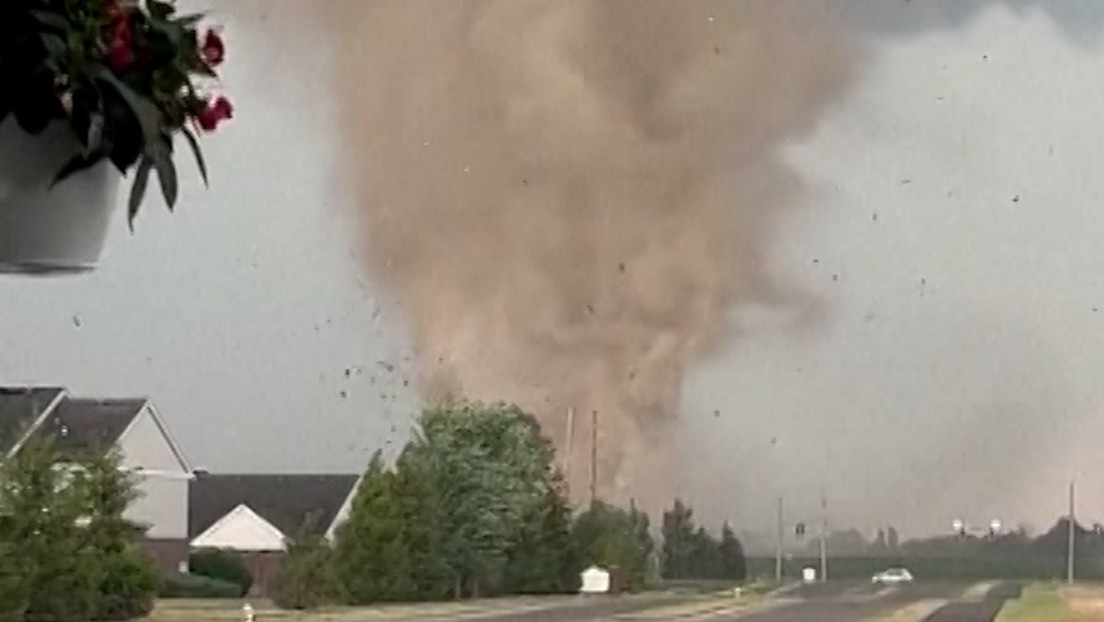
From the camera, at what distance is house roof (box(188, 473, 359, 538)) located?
219 centimetres

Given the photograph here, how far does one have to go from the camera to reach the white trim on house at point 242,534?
2160 mm

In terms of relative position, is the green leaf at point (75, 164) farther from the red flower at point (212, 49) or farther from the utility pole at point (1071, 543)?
the utility pole at point (1071, 543)

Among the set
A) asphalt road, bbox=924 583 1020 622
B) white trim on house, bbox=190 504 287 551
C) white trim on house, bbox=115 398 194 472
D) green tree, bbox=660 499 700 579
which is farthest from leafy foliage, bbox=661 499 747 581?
white trim on house, bbox=115 398 194 472

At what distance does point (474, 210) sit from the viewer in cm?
235

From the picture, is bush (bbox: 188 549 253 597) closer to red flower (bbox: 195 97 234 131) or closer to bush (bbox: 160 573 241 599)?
bush (bbox: 160 573 241 599)

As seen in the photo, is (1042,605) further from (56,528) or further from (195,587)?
(56,528)

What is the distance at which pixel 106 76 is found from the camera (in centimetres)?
78

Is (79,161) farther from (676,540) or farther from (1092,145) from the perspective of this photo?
(1092,145)

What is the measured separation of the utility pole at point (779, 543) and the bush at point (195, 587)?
69cm

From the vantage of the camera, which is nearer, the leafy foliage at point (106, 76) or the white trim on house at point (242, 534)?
the leafy foliage at point (106, 76)

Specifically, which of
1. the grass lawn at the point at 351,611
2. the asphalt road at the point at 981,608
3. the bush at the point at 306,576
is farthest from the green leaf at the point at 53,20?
the asphalt road at the point at 981,608

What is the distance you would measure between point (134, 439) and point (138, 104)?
141cm

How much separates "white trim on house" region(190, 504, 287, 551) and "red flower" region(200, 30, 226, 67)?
1.34 metres

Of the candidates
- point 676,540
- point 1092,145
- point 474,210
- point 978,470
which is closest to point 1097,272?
point 1092,145
